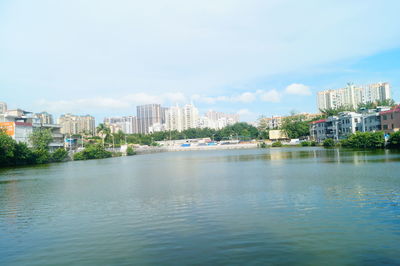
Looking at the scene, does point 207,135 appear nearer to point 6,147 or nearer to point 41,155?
point 41,155

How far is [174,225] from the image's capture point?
1409 cm

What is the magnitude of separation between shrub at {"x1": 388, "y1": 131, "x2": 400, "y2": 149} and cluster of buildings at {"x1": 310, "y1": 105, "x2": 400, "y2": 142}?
6019mm

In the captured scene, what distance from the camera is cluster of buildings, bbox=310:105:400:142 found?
6981 cm

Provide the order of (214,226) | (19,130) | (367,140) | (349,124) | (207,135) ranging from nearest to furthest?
(214,226) < (367,140) < (19,130) < (349,124) < (207,135)

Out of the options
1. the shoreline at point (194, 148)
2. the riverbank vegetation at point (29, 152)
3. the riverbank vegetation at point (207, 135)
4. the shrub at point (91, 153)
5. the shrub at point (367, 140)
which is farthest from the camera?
the riverbank vegetation at point (207, 135)

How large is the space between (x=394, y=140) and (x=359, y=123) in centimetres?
2352

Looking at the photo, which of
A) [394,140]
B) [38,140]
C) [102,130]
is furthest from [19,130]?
[394,140]

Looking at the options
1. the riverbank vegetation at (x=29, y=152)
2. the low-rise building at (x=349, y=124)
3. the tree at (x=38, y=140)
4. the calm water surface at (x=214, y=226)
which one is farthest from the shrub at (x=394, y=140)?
the tree at (x=38, y=140)

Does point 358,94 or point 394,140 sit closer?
point 394,140

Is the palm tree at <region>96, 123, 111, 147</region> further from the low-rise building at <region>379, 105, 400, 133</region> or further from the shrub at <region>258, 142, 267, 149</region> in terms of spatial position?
the low-rise building at <region>379, 105, 400, 133</region>

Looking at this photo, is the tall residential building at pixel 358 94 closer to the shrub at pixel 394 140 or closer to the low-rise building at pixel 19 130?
the shrub at pixel 394 140

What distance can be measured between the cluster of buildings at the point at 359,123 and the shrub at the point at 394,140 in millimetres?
6019

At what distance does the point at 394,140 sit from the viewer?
2344 inches

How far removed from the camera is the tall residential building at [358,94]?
154 m
